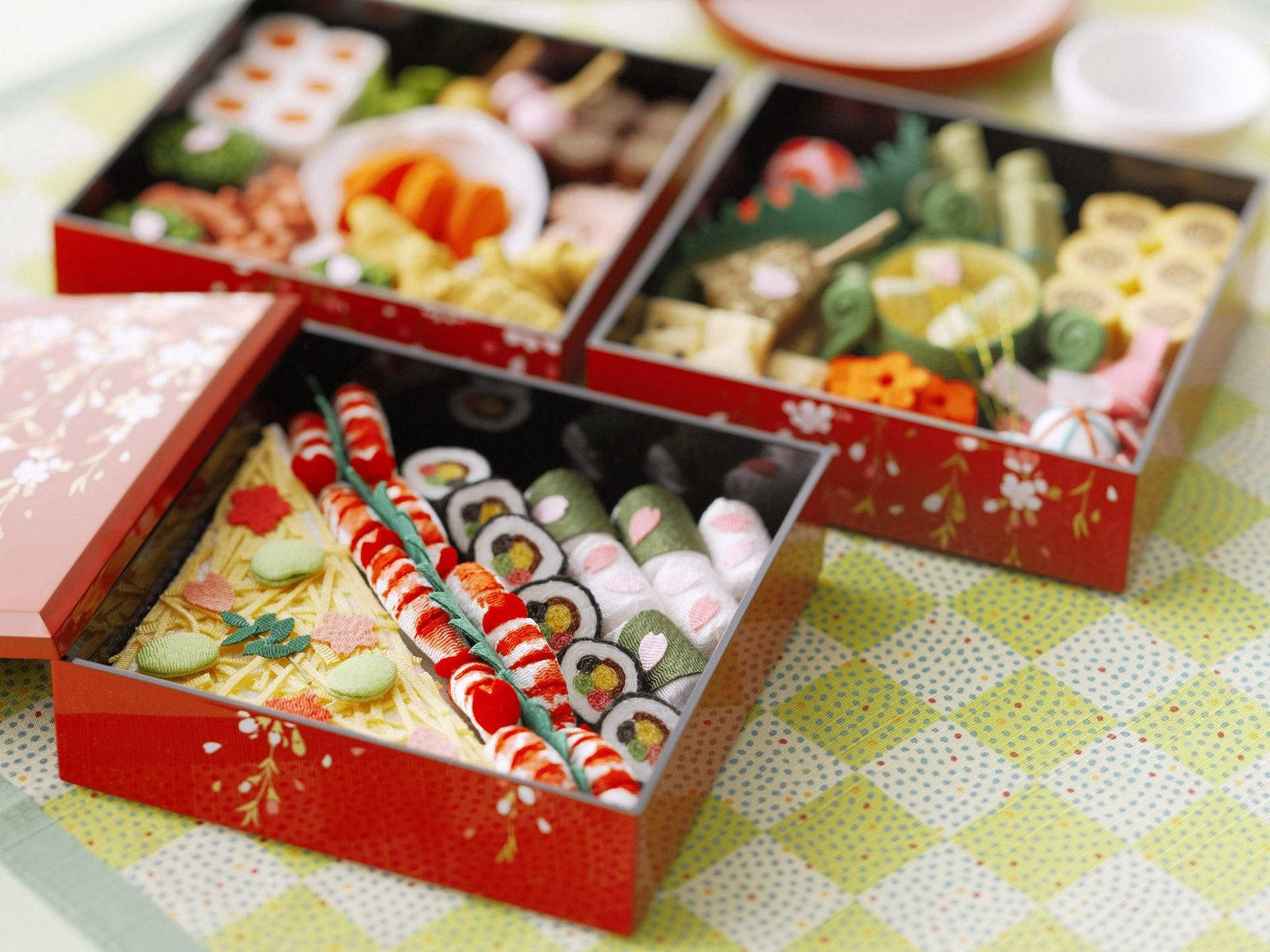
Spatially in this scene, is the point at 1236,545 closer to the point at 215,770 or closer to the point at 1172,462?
the point at 1172,462

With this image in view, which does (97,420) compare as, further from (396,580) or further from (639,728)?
(639,728)

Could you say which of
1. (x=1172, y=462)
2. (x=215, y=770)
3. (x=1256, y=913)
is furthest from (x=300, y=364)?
(x=1256, y=913)

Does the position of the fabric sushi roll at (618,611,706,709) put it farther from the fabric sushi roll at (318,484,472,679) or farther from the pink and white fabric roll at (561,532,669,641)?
the fabric sushi roll at (318,484,472,679)

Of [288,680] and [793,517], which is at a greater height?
[793,517]

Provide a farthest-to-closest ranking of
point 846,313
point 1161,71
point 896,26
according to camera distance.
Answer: point 896,26
point 1161,71
point 846,313

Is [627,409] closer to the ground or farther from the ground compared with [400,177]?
farther from the ground

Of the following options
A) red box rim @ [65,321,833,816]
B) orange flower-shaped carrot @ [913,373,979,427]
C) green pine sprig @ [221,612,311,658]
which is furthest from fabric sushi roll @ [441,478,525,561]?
orange flower-shaped carrot @ [913,373,979,427]

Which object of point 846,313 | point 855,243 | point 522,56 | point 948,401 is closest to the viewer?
point 948,401

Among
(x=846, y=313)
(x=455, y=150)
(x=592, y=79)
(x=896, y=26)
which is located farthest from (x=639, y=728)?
(x=896, y=26)
